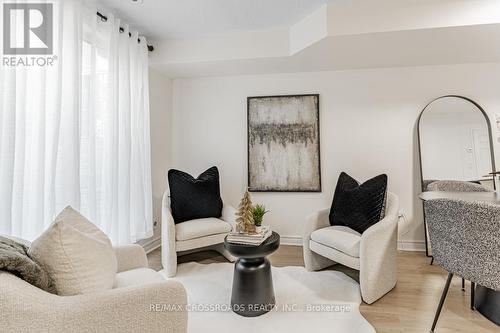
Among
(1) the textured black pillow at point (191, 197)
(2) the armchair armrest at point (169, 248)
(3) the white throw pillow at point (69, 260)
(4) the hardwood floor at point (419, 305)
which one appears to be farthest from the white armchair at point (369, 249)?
(3) the white throw pillow at point (69, 260)

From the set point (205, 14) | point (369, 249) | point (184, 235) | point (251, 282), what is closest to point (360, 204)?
point (369, 249)

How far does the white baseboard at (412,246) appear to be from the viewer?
3323 mm

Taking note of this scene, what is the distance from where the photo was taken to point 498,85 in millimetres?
3182

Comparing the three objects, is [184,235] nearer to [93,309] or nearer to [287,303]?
[287,303]

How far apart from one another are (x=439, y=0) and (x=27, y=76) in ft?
10.6

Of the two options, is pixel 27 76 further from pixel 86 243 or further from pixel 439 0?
pixel 439 0

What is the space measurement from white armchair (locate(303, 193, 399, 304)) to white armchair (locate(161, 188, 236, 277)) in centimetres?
95

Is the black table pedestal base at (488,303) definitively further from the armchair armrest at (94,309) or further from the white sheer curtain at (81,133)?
the white sheer curtain at (81,133)

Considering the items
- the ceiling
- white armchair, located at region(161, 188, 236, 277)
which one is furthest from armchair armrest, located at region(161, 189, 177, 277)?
the ceiling

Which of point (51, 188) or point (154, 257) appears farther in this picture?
point (154, 257)

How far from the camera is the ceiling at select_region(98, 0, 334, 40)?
8.41 feet

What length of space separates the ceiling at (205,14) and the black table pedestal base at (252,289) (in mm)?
2273

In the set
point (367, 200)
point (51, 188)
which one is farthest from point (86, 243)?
Answer: point (367, 200)

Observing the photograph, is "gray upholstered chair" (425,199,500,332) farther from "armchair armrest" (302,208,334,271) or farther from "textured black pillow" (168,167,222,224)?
"textured black pillow" (168,167,222,224)
